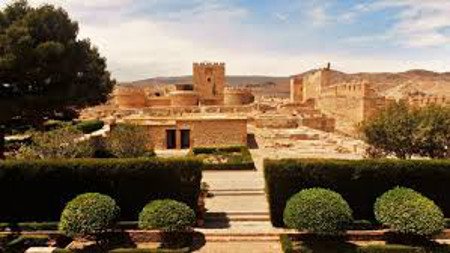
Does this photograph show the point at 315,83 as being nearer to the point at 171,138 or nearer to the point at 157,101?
the point at 157,101

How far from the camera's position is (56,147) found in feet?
73.2

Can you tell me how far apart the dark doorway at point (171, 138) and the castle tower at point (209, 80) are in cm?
3031

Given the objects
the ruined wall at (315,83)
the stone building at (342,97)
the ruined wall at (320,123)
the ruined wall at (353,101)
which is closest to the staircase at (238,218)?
the stone building at (342,97)

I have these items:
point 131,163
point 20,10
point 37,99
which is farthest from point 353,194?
point 20,10

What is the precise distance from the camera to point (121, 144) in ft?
84.9

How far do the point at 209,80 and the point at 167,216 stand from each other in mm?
51514

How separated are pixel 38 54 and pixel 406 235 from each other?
56.5 ft

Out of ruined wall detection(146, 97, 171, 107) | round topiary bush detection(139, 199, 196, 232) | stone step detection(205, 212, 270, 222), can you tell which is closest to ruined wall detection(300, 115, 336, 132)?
ruined wall detection(146, 97, 171, 107)

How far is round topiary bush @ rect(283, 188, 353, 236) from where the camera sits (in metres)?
16.2

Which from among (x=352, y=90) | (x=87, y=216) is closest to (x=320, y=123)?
(x=352, y=90)

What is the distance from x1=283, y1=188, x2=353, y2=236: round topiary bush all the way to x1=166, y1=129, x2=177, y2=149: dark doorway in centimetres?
2022

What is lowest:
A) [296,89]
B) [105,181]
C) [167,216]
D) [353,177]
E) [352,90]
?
[167,216]

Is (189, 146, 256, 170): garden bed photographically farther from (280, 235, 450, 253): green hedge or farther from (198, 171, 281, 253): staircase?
(280, 235, 450, 253): green hedge

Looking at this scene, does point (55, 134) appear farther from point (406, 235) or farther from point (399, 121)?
point (399, 121)
